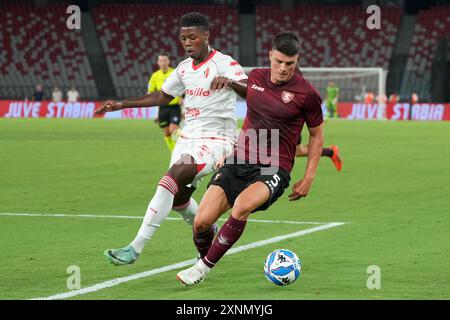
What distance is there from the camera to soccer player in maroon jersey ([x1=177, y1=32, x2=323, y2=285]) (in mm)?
8477

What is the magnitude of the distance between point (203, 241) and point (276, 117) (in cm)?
136

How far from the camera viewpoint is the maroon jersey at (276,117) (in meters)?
8.62

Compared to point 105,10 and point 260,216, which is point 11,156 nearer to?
point 260,216

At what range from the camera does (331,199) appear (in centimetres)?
1534

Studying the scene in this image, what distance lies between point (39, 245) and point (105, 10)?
4870 centimetres

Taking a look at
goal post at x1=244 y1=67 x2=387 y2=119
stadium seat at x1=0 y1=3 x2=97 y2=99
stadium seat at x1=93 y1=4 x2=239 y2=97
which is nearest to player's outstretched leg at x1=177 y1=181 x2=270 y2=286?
goal post at x1=244 y1=67 x2=387 y2=119

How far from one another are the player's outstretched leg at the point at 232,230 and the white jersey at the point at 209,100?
1466 mm

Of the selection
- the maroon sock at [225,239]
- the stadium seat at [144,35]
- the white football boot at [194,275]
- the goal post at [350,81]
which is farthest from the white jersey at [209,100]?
the stadium seat at [144,35]

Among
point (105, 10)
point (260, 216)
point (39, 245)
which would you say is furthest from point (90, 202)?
point (105, 10)

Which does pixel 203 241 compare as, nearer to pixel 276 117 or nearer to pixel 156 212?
pixel 156 212

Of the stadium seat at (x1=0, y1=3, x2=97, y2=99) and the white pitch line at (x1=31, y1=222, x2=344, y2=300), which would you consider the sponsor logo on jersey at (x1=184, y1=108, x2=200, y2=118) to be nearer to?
the white pitch line at (x1=31, y1=222, x2=344, y2=300)

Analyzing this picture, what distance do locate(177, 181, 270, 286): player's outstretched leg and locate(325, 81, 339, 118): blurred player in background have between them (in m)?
37.9

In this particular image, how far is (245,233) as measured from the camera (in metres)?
11.7
